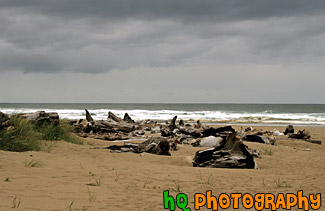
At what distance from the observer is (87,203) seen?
16.3 feet

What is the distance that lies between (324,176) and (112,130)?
10.7 meters

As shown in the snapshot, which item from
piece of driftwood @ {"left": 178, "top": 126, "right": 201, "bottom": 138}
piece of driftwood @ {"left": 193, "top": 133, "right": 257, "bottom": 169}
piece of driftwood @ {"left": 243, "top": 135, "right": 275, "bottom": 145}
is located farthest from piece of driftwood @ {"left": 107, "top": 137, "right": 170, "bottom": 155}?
piece of driftwood @ {"left": 243, "top": 135, "right": 275, "bottom": 145}

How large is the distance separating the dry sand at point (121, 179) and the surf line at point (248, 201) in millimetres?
195

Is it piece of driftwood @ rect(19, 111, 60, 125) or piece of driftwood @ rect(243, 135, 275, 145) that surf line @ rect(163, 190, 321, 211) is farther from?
piece of driftwood @ rect(243, 135, 275, 145)

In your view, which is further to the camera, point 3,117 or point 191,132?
point 191,132

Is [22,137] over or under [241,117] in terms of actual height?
over

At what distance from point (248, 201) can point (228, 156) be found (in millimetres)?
3829

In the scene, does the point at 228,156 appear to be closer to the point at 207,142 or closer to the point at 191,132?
the point at 207,142

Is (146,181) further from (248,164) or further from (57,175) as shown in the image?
(248,164)

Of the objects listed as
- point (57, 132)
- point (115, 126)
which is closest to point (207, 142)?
point (115, 126)

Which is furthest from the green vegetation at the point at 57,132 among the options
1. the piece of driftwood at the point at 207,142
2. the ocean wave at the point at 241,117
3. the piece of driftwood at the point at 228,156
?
the ocean wave at the point at 241,117

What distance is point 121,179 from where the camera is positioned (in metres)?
6.97

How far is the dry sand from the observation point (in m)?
5.06

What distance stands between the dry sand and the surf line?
0.20 metres
